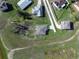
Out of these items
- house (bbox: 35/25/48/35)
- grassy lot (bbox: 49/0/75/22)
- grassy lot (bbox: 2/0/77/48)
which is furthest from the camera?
grassy lot (bbox: 49/0/75/22)

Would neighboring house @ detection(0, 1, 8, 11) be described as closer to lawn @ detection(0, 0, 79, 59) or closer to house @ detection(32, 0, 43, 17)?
lawn @ detection(0, 0, 79, 59)

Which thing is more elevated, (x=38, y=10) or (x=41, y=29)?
(x=38, y=10)

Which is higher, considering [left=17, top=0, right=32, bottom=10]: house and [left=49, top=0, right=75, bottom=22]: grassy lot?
[left=17, top=0, right=32, bottom=10]: house

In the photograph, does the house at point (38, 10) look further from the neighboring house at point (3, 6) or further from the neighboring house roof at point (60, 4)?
the neighboring house at point (3, 6)

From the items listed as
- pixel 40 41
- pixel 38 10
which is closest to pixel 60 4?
pixel 38 10

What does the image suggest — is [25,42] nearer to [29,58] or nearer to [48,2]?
[29,58]

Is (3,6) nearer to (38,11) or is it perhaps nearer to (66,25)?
(38,11)

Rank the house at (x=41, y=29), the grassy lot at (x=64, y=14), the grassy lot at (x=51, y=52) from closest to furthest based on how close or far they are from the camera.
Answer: the grassy lot at (x=51, y=52)
the house at (x=41, y=29)
the grassy lot at (x=64, y=14)

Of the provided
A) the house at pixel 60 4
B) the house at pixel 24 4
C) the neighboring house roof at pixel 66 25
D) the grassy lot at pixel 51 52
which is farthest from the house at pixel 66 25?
the house at pixel 24 4

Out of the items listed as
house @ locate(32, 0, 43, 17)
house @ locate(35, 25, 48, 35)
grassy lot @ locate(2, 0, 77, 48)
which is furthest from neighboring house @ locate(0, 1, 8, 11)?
house @ locate(35, 25, 48, 35)
